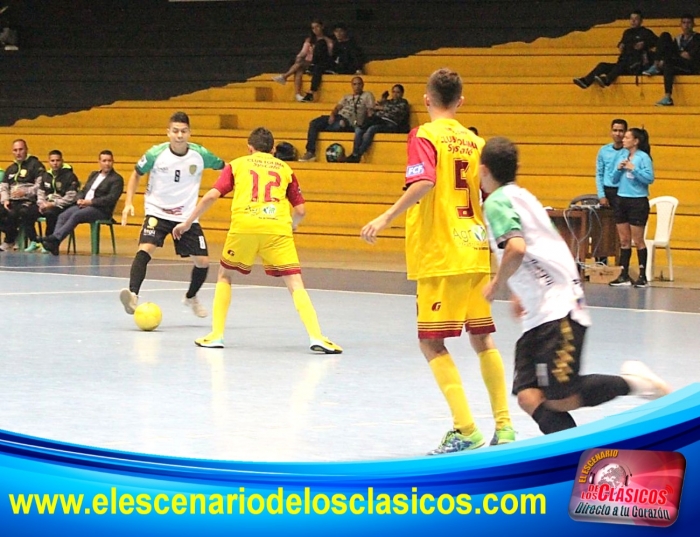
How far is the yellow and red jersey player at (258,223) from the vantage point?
9.87 meters

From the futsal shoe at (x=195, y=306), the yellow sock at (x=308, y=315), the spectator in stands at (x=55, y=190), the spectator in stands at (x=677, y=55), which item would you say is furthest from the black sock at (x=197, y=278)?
the spectator in stands at (x=677, y=55)

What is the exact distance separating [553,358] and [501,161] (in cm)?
89

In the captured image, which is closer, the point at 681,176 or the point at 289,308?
the point at 289,308

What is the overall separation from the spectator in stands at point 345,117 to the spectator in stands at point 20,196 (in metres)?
5.00

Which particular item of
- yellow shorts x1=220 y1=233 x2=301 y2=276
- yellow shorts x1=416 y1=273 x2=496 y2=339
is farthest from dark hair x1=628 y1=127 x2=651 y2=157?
yellow shorts x1=416 y1=273 x2=496 y2=339

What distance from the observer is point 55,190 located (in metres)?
20.4

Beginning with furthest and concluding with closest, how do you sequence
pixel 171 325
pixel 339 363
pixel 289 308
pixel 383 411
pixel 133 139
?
pixel 133 139 → pixel 289 308 → pixel 171 325 → pixel 339 363 → pixel 383 411

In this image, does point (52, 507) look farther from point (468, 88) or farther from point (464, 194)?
point (468, 88)

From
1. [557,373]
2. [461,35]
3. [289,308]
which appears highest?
[461,35]

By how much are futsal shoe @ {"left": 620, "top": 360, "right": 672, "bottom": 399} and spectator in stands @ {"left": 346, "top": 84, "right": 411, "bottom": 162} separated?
59.1ft

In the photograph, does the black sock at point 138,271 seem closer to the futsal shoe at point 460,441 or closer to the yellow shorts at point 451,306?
the yellow shorts at point 451,306

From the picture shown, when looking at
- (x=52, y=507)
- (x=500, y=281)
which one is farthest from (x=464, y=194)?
(x=52, y=507)

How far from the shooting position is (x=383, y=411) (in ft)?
23.6

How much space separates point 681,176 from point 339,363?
478 inches
